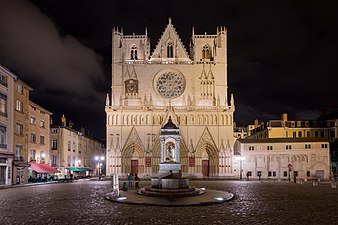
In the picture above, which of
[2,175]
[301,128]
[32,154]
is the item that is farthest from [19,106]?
[301,128]

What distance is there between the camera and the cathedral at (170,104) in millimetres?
67875

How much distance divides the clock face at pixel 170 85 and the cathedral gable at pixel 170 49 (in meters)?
3.21

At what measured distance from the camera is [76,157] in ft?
234

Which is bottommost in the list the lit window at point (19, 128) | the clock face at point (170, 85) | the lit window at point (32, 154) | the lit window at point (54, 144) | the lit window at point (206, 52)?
the lit window at point (32, 154)

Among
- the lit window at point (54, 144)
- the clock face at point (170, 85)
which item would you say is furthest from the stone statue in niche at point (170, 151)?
the clock face at point (170, 85)

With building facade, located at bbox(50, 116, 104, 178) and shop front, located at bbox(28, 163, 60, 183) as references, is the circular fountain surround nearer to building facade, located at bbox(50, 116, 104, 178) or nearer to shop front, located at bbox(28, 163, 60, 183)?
shop front, located at bbox(28, 163, 60, 183)

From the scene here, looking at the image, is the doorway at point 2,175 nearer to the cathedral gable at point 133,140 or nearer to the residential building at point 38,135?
the residential building at point 38,135

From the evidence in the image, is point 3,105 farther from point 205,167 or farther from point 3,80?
point 205,167

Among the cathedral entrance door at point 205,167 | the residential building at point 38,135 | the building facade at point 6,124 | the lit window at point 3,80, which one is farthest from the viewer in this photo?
the cathedral entrance door at point 205,167

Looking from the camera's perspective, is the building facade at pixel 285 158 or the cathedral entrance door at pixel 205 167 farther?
the cathedral entrance door at pixel 205 167

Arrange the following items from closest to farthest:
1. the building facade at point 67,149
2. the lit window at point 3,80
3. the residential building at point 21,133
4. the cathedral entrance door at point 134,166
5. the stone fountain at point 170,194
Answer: the stone fountain at point 170,194 < the lit window at point 3,80 < the residential building at point 21,133 < the building facade at point 67,149 < the cathedral entrance door at point 134,166

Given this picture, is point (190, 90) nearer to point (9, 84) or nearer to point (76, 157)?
point (76, 157)

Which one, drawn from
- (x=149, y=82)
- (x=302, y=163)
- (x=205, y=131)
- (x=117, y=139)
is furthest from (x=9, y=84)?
(x=302, y=163)

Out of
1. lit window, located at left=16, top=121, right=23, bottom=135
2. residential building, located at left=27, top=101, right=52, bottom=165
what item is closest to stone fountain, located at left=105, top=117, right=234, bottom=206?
lit window, located at left=16, top=121, right=23, bottom=135
